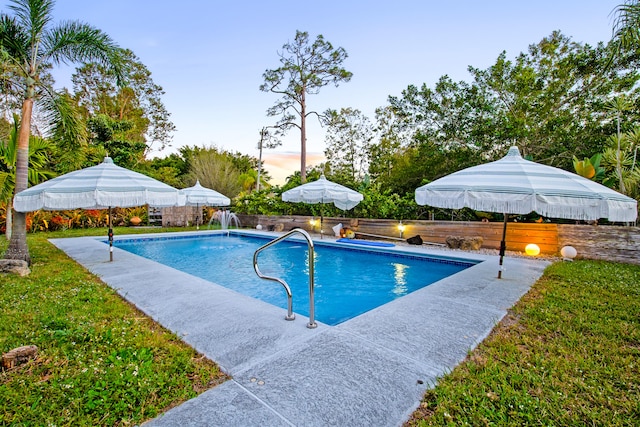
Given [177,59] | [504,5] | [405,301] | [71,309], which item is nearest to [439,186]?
[405,301]

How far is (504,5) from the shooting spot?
946 cm

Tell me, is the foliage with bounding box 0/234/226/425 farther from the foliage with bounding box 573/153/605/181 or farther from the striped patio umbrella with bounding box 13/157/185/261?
the foliage with bounding box 573/153/605/181

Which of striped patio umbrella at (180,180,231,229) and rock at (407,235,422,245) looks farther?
striped patio umbrella at (180,180,231,229)

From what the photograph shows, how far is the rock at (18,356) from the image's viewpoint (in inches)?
91.2

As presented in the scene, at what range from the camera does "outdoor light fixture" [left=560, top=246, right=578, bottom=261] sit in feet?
23.0

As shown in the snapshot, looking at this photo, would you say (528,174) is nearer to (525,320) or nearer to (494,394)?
(525,320)

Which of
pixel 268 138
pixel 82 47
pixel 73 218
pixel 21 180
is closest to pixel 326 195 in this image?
pixel 82 47

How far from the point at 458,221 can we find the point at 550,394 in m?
7.71

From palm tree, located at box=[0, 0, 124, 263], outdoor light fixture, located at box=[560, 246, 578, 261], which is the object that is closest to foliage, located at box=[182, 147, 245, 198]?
palm tree, located at box=[0, 0, 124, 263]

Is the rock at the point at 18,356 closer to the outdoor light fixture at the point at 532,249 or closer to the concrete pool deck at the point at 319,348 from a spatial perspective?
the concrete pool deck at the point at 319,348

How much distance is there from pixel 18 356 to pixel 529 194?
218 inches

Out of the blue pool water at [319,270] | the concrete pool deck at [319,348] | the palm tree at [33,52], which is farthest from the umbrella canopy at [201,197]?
the concrete pool deck at [319,348]

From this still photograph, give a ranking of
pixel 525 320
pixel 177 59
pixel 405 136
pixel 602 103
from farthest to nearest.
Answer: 1. pixel 405 136
2. pixel 177 59
3. pixel 602 103
4. pixel 525 320

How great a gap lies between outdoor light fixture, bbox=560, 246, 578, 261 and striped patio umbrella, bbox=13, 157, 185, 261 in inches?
359
